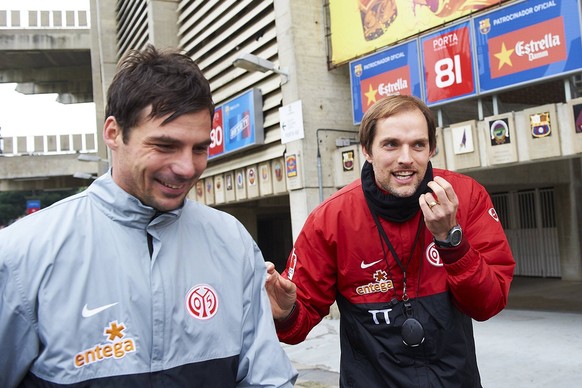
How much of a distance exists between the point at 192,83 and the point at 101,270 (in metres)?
0.66

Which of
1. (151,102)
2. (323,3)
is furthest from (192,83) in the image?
(323,3)

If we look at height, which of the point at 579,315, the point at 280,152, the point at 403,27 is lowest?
the point at 579,315

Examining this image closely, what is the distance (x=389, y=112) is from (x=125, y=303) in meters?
1.48

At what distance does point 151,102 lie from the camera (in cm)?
161

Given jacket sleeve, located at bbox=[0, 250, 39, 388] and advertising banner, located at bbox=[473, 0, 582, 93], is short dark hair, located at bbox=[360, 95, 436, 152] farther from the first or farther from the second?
advertising banner, located at bbox=[473, 0, 582, 93]

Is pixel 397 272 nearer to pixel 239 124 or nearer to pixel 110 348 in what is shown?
pixel 110 348

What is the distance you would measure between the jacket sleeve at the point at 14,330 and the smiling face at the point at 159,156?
1.43 ft

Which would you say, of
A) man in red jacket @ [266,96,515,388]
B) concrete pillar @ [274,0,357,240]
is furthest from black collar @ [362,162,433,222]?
concrete pillar @ [274,0,357,240]

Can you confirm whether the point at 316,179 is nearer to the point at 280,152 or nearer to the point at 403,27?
the point at 280,152

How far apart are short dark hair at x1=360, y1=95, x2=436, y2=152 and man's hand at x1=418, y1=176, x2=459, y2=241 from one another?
1.48ft

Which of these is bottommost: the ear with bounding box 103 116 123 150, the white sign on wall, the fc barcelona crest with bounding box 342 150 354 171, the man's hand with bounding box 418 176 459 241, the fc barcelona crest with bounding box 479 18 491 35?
the man's hand with bounding box 418 176 459 241

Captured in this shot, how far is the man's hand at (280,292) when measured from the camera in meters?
2.25

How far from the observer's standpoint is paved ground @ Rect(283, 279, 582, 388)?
6.02 meters

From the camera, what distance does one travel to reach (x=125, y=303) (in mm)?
1589
